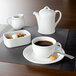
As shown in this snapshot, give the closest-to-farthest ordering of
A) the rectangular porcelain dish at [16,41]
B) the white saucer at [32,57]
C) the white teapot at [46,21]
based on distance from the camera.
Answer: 1. the white saucer at [32,57]
2. the rectangular porcelain dish at [16,41]
3. the white teapot at [46,21]

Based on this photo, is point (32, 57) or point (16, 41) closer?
point (32, 57)

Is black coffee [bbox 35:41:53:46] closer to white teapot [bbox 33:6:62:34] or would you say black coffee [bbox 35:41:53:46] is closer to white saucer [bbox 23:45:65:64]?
white saucer [bbox 23:45:65:64]

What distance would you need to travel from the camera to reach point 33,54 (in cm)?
78

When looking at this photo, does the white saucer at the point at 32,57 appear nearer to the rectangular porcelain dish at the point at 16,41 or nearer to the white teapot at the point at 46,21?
the rectangular porcelain dish at the point at 16,41

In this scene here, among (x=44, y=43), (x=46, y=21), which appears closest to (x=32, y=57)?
(x=44, y=43)

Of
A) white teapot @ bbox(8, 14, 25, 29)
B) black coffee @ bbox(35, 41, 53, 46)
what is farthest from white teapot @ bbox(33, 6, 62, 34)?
black coffee @ bbox(35, 41, 53, 46)

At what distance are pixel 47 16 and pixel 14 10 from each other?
1.71ft

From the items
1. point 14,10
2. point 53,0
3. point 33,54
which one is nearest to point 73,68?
point 33,54

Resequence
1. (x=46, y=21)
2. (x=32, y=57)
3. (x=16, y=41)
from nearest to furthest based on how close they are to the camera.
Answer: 1. (x=32, y=57)
2. (x=16, y=41)
3. (x=46, y=21)

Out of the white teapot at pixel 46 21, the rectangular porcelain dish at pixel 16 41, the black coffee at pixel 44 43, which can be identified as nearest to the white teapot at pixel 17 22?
the white teapot at pixel 46 21

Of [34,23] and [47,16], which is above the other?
[47,16]

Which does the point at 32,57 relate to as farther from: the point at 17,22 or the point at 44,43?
the point at 17,22

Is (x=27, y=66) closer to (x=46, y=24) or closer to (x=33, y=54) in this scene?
(x=33, y=54)

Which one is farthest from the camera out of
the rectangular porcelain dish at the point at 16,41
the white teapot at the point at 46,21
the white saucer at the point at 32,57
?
the white teapot at the point at 46,21
